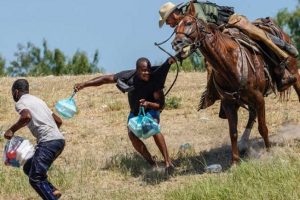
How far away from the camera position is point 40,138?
29.7 ft

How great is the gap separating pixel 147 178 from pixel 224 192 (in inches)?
92.7

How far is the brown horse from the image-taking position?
9648 millimetres

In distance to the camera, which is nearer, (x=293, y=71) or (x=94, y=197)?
(x=94, y=197)

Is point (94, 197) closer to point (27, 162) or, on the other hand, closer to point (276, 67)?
point (27, 162)

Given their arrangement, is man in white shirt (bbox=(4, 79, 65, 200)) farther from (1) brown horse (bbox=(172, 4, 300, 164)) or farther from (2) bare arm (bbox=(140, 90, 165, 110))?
(1) brown horse (bbox=(172, 4, 300, 164))

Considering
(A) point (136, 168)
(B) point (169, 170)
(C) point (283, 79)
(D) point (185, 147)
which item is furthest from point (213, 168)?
(C) point (283, 79)

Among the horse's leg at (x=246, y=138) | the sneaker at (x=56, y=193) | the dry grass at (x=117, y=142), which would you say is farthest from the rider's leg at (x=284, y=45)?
the sneaker at (x=56, y=193)

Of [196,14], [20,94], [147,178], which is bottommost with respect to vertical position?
[147,178]

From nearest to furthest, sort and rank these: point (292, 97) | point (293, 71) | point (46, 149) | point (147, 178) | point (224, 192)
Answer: point (224, 192) < point (46, 149) < point (147, 178) < point (293, 71) < point (292, 97)

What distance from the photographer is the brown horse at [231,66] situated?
9.65 m

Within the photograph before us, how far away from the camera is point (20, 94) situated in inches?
358

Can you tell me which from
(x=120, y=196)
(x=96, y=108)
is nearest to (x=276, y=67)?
(x=120, y=196)

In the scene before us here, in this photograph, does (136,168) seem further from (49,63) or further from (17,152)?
(49,63)

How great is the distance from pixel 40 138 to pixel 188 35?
2175mm
